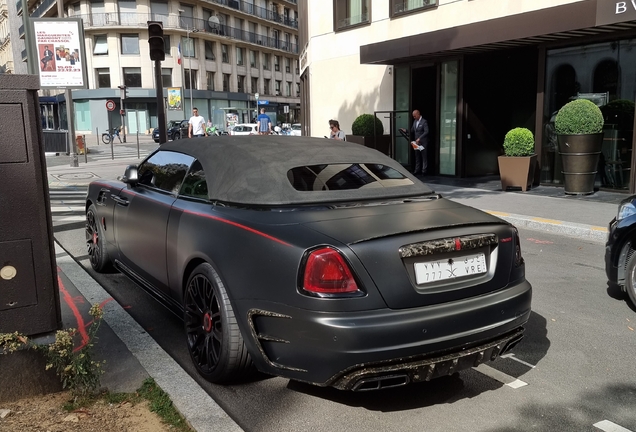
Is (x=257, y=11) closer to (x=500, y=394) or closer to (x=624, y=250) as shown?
(x=624, y=250)

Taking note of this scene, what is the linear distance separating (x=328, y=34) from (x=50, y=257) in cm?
1814

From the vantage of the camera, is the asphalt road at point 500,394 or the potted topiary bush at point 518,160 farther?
the potted topiary bush at point 518,160

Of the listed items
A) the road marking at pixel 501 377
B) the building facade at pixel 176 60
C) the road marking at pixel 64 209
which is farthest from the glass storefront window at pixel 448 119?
the building facade at pixel 176 60

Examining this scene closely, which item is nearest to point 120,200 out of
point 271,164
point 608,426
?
point 271,164

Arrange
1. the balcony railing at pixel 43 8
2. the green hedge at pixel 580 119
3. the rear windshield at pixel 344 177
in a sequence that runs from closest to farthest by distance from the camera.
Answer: the rear windshield at pixel 344 177 → the green hedge at pixel 580 119 → the balcony railing at pixel 43 8

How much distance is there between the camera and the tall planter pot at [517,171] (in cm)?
1239

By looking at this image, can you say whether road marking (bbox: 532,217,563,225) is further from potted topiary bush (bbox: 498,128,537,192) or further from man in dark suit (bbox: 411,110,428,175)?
man in dark suit (bbox: 411,110,428,175)

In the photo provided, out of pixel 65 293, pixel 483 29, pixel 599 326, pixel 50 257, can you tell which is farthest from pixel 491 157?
pixel 50 257

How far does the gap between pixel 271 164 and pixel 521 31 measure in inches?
396

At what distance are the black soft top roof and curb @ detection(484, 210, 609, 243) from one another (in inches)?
196

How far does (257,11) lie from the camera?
7106cm

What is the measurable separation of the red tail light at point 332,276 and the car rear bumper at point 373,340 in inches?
4.7

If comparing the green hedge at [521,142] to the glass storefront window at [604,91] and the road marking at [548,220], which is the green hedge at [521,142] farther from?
the road marking at [548,220]

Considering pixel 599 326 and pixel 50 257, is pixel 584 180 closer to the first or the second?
pixel 599 326
